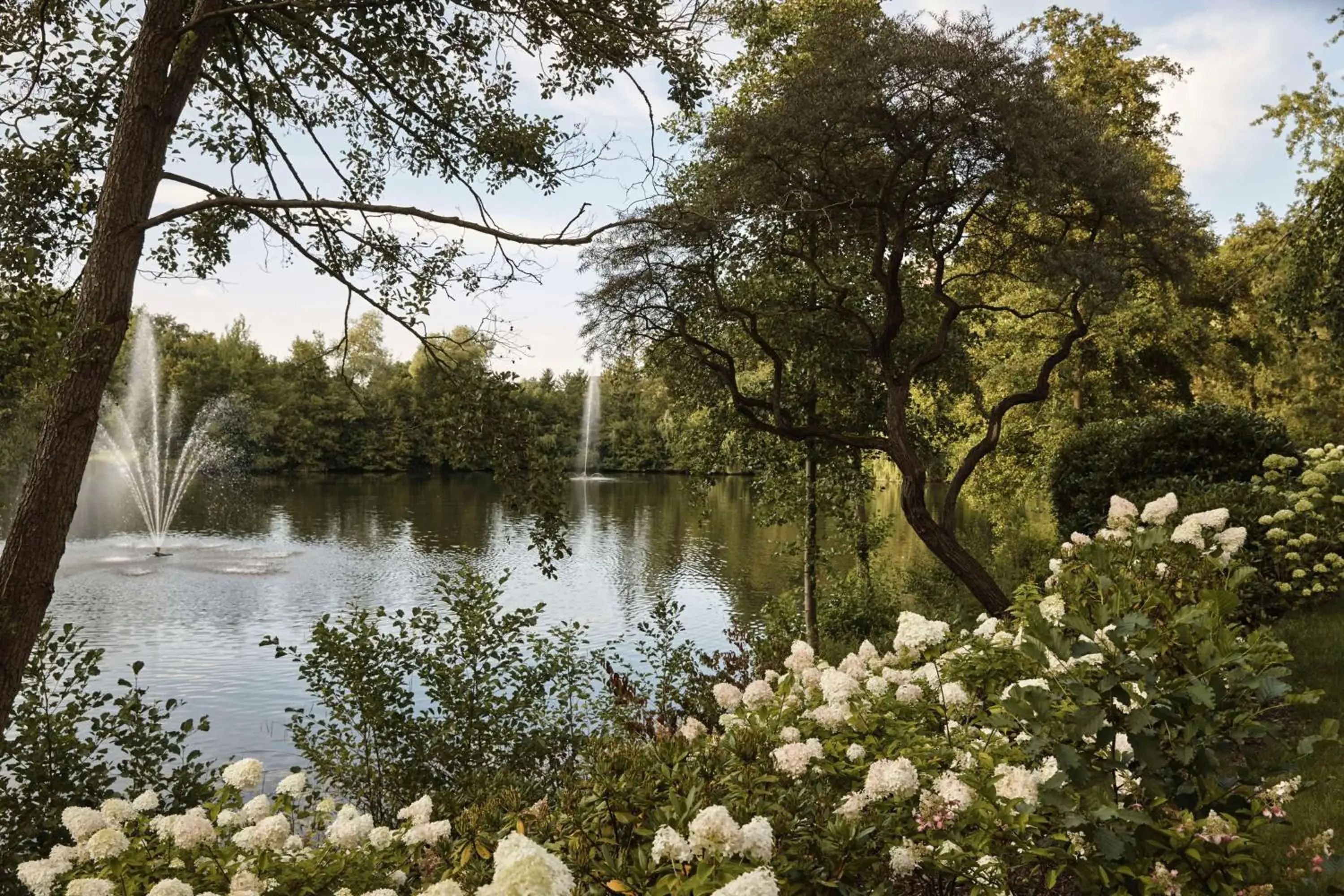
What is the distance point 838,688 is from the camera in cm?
326

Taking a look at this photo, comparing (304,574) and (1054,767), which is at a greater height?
(1054,767)

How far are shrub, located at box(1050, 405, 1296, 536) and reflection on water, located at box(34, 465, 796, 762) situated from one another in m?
4.46

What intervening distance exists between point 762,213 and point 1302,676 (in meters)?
→ 6.45

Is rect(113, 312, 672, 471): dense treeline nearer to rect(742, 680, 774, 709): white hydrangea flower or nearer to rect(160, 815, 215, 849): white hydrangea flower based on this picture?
rect(742, 680, 774, 709): white hydrangea flower

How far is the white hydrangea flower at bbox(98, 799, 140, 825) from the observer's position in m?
3.04

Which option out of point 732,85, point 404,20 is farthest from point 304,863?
point 732,85

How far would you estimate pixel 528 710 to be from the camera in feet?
22.5

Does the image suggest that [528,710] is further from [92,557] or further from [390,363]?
[390,363]

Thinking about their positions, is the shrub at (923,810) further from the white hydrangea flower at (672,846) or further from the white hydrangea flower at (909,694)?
the white hydrangea flower at (909,694)

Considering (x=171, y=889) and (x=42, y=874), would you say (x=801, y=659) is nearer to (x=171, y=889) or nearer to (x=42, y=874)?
(x=171, y=889)

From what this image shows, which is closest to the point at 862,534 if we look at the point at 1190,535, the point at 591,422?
the point at 1190,535

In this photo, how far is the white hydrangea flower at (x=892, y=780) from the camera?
233 cm

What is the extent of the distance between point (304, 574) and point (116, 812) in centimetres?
1702

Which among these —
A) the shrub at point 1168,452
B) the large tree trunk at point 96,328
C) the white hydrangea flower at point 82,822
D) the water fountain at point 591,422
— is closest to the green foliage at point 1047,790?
the white hydrangea flower at point 82,822
